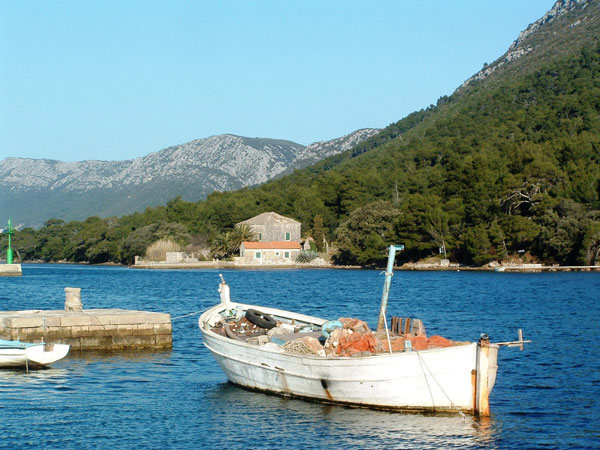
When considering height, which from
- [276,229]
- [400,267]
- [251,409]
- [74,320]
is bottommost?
[251,409]

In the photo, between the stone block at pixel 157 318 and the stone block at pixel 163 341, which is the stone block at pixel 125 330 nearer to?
the stone block at pixel 157 318

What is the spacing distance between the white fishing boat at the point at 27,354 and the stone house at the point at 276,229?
339ft

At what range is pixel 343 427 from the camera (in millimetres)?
16047

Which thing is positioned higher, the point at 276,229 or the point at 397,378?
the point at 276,229

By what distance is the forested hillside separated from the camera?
299ft

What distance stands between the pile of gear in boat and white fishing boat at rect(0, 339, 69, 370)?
462 cm

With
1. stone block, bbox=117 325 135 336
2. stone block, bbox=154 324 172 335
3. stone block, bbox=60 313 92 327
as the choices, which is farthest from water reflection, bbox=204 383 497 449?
stone block, bbox=60 313 92 327

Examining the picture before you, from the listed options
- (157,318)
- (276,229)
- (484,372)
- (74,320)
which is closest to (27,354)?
(74,320)

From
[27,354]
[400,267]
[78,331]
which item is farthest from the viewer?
[400,267]

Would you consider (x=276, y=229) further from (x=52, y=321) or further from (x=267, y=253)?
(x=52, y=321)

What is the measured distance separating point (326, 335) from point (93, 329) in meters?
9.87

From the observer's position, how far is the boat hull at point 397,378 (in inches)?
615

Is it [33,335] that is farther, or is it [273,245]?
[273,245]

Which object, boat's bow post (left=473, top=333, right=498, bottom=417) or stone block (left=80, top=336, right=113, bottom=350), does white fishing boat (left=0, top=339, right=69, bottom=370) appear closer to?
stone block (left=80, top=336, right=113, bottom=350)
